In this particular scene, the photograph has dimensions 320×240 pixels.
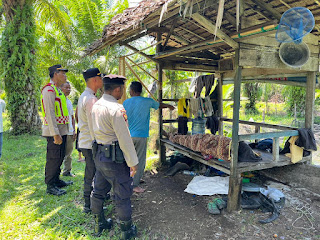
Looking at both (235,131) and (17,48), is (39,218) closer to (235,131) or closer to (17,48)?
(235,131)

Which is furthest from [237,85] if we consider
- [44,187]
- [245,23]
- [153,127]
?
[153,127]

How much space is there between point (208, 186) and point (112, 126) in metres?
2.51

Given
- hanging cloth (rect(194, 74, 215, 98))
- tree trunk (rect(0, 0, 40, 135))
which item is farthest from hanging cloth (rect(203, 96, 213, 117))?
tree trunk (rect(0, 0, 40, 135))

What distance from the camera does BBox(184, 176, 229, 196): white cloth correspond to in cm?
433

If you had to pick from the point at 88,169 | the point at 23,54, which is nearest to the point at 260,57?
the point at 88,169

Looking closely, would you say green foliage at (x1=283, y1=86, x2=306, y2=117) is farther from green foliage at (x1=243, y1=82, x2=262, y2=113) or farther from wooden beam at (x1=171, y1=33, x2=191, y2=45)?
wooden beam at (x1=171, y1=33, x2=191, y2=45)

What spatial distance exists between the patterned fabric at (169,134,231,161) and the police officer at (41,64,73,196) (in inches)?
94.8

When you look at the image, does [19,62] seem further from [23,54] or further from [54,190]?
[54,190]

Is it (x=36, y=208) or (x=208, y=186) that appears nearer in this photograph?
(x=36, y=208)

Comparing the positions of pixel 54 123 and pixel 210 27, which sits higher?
pixel 210 27

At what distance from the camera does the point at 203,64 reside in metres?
6.38

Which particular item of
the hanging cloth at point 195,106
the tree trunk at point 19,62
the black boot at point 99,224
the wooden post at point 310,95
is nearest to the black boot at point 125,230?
the black boot at point 99,224

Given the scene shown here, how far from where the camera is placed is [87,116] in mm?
3318

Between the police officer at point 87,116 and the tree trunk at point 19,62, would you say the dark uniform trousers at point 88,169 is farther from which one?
the tree trunk at point 19,62
